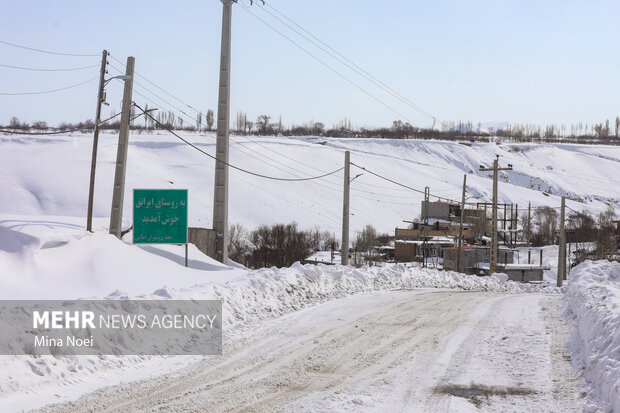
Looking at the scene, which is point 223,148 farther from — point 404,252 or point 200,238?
point 404,252

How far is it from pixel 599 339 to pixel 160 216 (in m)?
15.9

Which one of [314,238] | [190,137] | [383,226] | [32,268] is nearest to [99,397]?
[32,268]

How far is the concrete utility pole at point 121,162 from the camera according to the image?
2327cm

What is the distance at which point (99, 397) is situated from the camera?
7.16 metres

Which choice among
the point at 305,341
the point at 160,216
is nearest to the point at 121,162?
the point at 160,216

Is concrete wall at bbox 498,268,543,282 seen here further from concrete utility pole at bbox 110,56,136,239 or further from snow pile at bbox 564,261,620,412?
snow pile at bbox 564,261,620,412

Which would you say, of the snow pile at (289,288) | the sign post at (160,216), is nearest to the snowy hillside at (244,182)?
the sign post at (160,216)

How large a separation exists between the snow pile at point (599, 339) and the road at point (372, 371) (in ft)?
1.00

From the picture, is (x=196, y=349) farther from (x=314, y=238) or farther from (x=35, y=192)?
(x=35, y=192)

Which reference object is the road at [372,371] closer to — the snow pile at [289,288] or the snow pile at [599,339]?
the snow pile at [599,339]

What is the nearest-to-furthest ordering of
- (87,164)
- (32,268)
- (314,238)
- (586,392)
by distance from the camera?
(586,392), (32,268), (314,238), (87,164)

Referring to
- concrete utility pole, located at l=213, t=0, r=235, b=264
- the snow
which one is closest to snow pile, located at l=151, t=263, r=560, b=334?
the snow

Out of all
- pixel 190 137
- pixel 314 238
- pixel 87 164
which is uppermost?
pixel 190 137

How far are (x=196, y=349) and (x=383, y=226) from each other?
4834 inches
